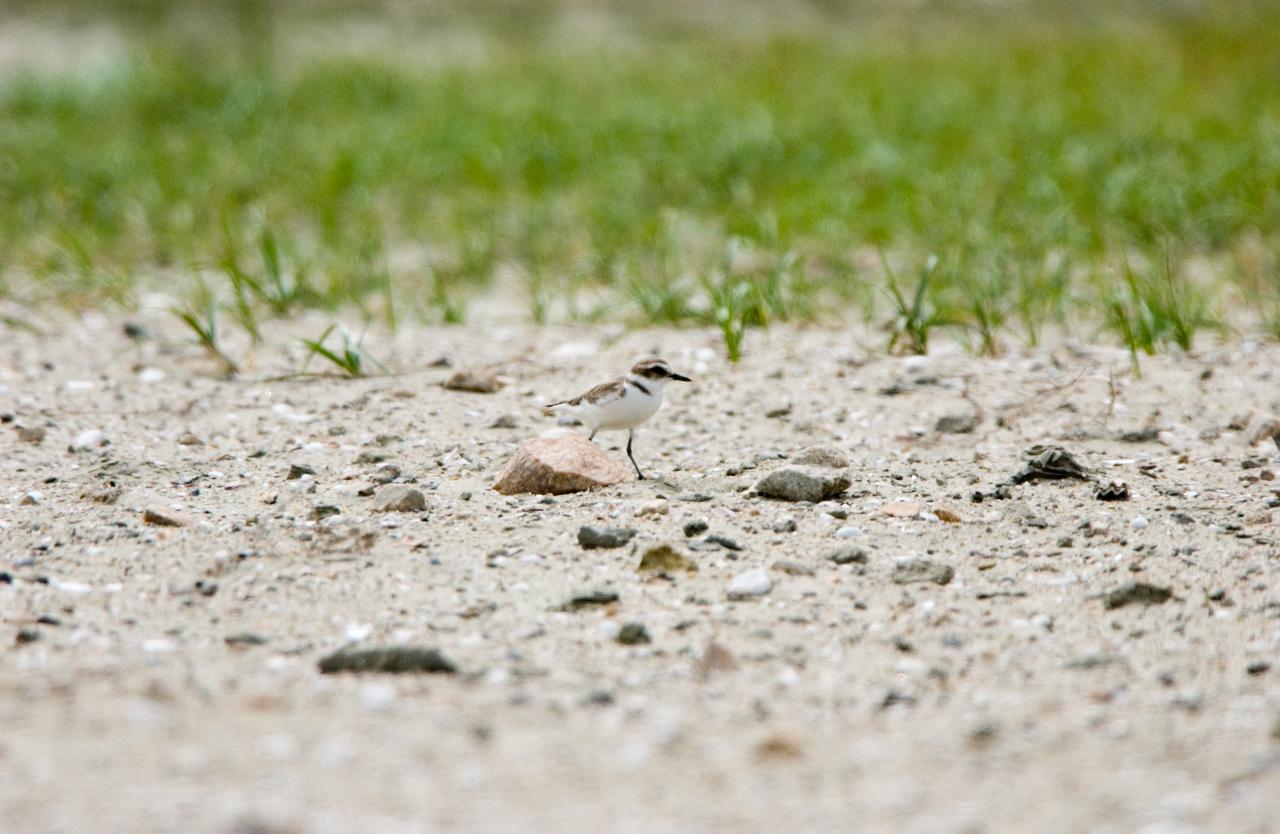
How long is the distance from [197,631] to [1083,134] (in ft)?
23.6

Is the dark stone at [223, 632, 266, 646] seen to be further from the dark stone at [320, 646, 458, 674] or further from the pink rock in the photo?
the pink rock

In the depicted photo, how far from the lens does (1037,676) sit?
2877 mm

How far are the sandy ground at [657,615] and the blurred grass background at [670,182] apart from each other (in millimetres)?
800

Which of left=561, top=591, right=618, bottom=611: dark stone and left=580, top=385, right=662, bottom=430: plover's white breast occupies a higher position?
left=580, top=385, right=662, bottom=430: plover's white breast

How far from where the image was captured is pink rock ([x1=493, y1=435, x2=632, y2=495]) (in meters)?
3.90

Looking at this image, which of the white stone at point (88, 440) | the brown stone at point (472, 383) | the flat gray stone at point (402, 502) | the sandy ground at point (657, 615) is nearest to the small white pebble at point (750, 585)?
the sandy ground at point (657, 615)

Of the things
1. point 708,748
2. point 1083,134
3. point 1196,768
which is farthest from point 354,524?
point 1083,134

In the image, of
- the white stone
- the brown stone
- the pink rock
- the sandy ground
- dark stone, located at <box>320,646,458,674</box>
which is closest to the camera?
the sandy ground

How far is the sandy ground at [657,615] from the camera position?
7.87 ft

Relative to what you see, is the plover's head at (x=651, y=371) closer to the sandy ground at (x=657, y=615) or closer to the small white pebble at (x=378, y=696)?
the sandy ground at (x=657, y=615)

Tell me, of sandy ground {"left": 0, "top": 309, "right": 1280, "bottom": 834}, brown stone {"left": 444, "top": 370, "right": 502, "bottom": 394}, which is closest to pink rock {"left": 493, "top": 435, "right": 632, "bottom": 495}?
sandy ground {"left": 0, "top": 309, "right": 1280, "bottom": 834}

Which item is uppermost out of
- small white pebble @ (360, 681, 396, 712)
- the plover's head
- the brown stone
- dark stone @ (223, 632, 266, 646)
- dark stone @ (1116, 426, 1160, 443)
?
the plover's head

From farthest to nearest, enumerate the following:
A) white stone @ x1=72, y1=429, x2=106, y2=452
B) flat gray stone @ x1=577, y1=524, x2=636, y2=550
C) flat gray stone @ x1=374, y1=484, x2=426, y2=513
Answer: white stone @ x1=72, y1=429, x2=106, y2=452 < flat gray stone @ x1=374, y1=484, x2=426, y2=513 < flat gray stone @ x1=577, y1=524, x2=636, y2=550

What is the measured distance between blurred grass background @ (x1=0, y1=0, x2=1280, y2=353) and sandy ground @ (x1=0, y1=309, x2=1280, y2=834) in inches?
31.5
